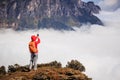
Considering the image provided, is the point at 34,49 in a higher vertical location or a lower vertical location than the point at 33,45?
lower

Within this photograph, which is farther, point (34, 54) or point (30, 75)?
point (34, 54)

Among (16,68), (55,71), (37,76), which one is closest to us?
(37,76)

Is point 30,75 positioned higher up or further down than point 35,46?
further down

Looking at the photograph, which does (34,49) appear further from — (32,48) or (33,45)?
(33,45)

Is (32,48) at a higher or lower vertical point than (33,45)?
lower

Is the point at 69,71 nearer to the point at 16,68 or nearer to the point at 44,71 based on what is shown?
the point at 44,71

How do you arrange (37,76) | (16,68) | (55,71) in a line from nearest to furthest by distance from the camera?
(37,76)
(55,71)
(16,68)

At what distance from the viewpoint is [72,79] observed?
1431 inches

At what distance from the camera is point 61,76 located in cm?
3678

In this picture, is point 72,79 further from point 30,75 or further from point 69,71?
point 30,75

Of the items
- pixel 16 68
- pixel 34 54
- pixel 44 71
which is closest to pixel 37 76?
pixel 44 71

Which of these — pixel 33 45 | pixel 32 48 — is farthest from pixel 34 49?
pixel 33 45

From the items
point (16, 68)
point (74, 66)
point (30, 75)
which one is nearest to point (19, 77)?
point (30, 75)

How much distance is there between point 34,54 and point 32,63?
1.09 metres
